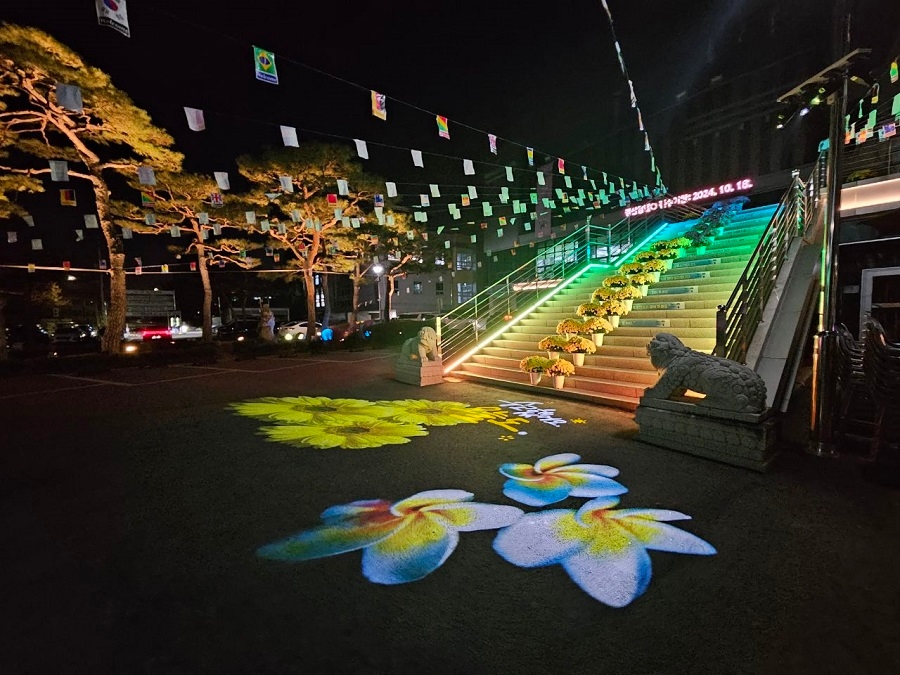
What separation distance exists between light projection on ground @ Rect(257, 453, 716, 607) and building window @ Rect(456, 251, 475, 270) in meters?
39.7

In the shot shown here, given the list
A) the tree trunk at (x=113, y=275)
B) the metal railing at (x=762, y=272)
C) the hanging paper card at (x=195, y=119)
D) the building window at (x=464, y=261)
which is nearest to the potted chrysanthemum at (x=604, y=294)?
the metal railing at (x=762, y=272)

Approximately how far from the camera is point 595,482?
14.0 ft

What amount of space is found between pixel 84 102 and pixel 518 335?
13.4 m

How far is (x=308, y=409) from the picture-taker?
304 inches

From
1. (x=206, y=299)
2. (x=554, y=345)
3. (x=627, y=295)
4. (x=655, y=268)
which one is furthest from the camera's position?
(x=206, y=299)

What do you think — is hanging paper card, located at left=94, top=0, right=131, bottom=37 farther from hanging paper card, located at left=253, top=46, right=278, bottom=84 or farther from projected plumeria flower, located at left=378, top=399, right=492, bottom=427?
projected plumeria flower, located at left=378, top=399, right=492, bottom=427

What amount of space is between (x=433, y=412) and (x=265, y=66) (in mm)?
7014

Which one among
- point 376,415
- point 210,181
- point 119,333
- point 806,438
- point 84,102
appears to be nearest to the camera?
point 806,438

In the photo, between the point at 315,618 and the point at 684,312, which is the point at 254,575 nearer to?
the point at 315,618

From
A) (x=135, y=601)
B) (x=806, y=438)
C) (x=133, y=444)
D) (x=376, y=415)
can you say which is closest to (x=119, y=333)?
(x=133, y=444)

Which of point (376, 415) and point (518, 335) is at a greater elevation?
point (518, 335)

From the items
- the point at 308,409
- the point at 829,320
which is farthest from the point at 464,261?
the point at 829,320

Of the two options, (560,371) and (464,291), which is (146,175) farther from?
(464,291)

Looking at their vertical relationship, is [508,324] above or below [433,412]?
above
